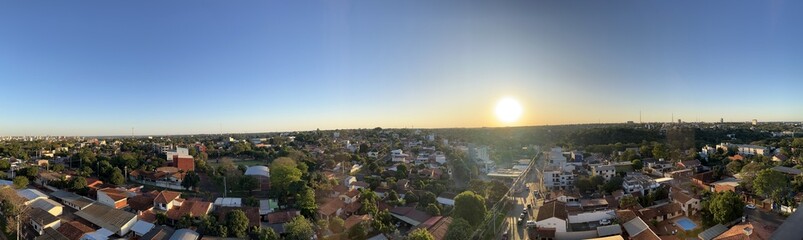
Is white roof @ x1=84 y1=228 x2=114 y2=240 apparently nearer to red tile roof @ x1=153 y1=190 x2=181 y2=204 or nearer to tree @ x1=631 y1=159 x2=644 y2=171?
red tile roof @ x1=153 y1=190 x2=181 y2=204

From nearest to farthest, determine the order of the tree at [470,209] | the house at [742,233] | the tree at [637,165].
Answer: the house at [742,233] < the tree at [470,209] < the tree at [637,165]

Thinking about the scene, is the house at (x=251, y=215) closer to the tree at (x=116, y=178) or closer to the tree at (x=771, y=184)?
the tree at (x=116, y=178)

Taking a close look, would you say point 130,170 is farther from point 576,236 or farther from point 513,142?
point 513,142

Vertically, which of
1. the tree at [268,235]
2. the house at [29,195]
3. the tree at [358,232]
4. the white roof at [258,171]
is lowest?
the tree at [358,232]

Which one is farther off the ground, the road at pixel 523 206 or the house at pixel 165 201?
the house at pixel 165 201

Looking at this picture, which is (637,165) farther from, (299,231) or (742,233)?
(299,231)

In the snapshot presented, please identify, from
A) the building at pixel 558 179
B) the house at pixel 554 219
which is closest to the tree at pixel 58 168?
the house at pixel 554 219

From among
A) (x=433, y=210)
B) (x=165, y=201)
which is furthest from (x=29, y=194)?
(x=433, y=210)
